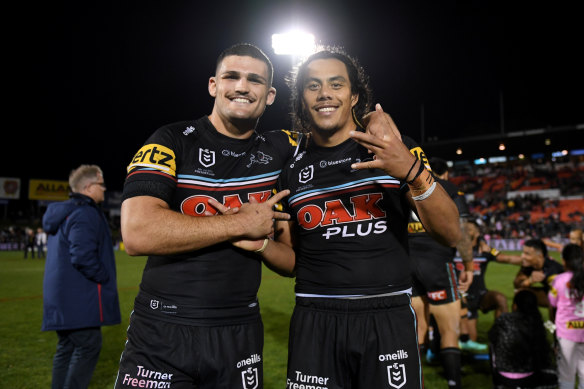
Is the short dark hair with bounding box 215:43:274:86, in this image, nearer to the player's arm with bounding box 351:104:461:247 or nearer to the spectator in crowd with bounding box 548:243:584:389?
the player's arm with bounding box 351:104:461:247

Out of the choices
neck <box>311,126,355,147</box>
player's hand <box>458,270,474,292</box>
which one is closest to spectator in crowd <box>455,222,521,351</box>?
player's hand <box>458,270,474,292</box>

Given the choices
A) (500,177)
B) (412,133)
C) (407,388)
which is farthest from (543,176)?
(407,388)

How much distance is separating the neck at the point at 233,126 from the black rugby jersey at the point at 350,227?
1.51 ft

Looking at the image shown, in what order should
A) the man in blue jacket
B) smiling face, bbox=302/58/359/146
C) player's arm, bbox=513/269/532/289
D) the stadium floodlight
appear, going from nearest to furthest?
smiling face, bbox=302/58/359/146
the man in blue jacket
player's arm, bbox=513/269/532/289
the stadium floodlight

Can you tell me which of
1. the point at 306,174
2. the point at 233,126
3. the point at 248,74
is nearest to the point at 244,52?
the point at 248,74

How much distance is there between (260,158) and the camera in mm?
2730

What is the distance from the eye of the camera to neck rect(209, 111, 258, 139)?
270 cm

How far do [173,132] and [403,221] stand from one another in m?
1.53

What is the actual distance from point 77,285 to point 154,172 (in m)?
2.65

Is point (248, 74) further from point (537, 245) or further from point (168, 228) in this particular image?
point (537, 245)

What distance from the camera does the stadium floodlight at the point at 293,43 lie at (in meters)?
9.18

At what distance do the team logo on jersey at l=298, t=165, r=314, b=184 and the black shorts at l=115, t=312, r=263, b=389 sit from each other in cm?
100

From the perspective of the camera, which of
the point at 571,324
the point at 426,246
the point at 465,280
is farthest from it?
the point at 465,280

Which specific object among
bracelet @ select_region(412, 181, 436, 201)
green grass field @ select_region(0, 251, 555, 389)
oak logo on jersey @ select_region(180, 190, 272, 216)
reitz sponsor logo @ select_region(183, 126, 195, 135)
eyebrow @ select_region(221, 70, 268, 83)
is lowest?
green grass field @ select_region(0, 251, 555, 389)
